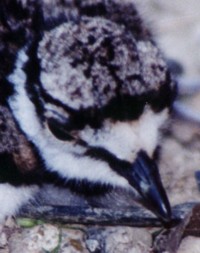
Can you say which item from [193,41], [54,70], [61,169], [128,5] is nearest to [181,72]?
[193,41]

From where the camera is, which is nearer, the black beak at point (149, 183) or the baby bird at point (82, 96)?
the baby bird at point (82, 96)

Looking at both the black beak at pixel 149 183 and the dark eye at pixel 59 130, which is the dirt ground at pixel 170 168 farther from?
the dark eye at pixel 59 130

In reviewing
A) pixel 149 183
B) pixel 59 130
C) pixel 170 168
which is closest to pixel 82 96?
Answer: pixel 59 130

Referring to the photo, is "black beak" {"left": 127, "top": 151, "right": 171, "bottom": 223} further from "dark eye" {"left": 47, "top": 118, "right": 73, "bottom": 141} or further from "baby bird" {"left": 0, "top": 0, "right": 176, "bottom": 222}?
"dark eye" {"left": 47, "top": 118, "right": 73, "bottom": 141}

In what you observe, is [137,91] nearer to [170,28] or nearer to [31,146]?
[31,146]

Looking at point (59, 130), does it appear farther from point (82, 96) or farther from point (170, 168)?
point (170, 168)


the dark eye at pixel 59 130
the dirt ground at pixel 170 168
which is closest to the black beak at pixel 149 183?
the dark eye at pixel 59 130
